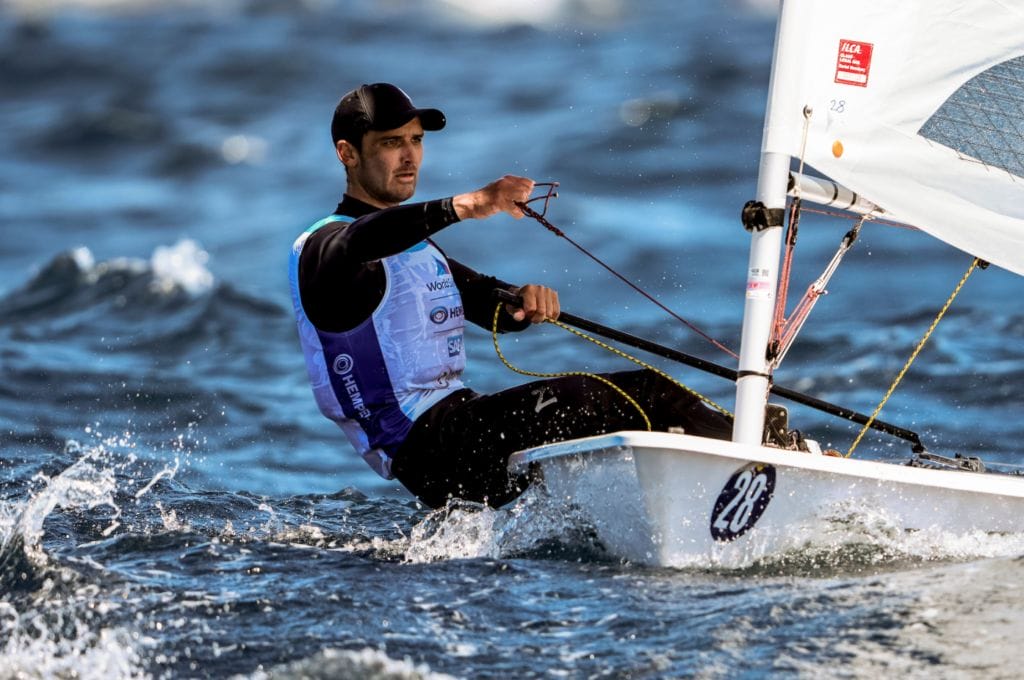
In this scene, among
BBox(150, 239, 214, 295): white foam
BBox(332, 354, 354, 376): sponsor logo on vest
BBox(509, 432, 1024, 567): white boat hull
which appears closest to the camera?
BBox(509, 432, 1024, 567): white boat hull

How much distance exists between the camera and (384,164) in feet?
12.9

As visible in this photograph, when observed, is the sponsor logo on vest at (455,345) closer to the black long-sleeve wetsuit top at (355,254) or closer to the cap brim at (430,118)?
the black long-sleeve wetsuit top at (355,254)

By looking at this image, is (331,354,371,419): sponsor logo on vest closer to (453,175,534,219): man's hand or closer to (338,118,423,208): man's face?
(338,118,423,208): man's face

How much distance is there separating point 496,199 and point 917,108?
110cm

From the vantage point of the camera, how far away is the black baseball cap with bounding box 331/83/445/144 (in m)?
3.88

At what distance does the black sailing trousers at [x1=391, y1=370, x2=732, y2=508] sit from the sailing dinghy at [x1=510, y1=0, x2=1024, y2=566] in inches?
7.0

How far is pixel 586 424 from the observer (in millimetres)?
3672

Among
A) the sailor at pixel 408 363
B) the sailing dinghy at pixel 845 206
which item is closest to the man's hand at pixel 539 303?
the sailor at pixel 408 363

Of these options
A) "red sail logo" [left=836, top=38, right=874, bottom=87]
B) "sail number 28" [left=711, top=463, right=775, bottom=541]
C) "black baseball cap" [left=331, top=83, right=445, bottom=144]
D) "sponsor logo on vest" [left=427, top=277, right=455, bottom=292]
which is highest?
"red sail logo" [left=836, top=38, right=874, bottom=87]

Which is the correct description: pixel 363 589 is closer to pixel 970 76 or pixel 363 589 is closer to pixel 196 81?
pixel 970 76

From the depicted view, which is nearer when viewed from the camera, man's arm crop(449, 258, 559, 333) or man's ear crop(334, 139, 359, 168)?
man's ear crop(334, 139, 359, 168)

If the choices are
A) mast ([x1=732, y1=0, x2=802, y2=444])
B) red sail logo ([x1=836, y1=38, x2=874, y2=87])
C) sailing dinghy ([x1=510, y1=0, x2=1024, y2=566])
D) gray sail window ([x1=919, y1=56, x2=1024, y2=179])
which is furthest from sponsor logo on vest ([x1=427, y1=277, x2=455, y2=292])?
gray sail window ([x1=919, y1=56, x2=1024, y2=179])

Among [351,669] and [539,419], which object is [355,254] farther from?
[351,669]

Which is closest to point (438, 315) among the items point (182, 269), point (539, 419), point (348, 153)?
point (539, 419)
